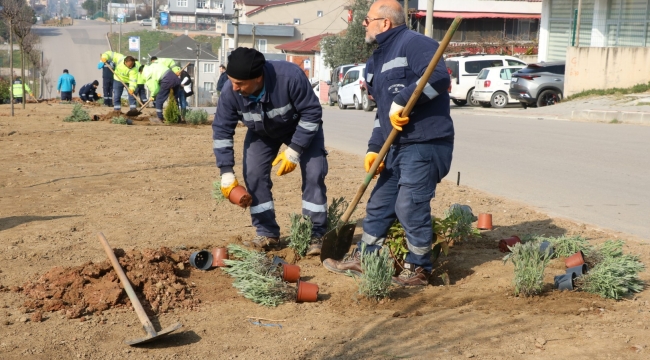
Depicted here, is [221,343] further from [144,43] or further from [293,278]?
[144,43]

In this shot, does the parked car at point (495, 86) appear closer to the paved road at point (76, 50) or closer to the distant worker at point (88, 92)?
the distant worker at point (88, 92)

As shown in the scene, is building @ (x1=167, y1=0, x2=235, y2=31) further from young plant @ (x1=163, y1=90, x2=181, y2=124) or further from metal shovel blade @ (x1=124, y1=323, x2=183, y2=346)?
metal shovel blade @ (x1=124, y1=323, x2=183, y2=346)

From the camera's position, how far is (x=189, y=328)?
171 inches

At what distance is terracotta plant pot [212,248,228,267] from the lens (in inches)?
214

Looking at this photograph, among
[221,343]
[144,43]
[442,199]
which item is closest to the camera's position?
[221,343]

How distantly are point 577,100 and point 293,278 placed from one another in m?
20.4

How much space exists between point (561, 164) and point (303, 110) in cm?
646

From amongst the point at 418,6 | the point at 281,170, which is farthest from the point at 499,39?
the point at 281,170

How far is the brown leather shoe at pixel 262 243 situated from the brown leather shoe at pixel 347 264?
68cm

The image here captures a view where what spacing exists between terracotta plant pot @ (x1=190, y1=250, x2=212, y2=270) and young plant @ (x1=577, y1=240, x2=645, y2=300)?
94.9 inches

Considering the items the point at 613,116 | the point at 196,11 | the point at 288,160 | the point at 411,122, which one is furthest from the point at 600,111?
the point at 196,11

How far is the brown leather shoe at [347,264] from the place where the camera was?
213 inches

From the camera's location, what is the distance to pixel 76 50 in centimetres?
8694

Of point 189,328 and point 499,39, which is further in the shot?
point 499,39
